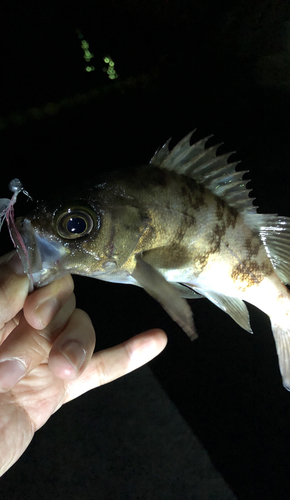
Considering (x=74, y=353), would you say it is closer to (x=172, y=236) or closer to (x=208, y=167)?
(x=172, y=236)

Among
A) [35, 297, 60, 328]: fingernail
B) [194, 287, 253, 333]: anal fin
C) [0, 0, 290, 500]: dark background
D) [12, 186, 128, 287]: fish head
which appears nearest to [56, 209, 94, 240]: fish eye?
[12, 186, 128, 287]: fish head

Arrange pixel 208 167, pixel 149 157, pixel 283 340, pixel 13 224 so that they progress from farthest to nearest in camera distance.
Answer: pixel 149 157 < pixel 283 340 < pixel 208 167 < pixel 13 224

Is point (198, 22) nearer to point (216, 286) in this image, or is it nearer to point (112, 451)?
point (216, 286)

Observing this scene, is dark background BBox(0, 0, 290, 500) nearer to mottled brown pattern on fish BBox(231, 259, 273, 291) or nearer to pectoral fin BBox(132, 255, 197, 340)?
mottled brown pattern on fish BBox(231, 259, 273, 291)

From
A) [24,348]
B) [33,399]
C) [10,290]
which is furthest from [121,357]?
[10,290]

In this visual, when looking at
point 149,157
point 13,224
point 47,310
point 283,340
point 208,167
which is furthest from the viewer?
point 149,157

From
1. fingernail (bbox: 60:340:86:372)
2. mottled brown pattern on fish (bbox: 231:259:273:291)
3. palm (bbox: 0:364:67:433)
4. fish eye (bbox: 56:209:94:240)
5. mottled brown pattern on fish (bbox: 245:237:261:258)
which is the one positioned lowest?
palm (bbox: 0:364:67:433)

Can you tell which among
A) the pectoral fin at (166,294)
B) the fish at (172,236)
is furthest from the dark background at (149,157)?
the pectoral fin at (166,294)
